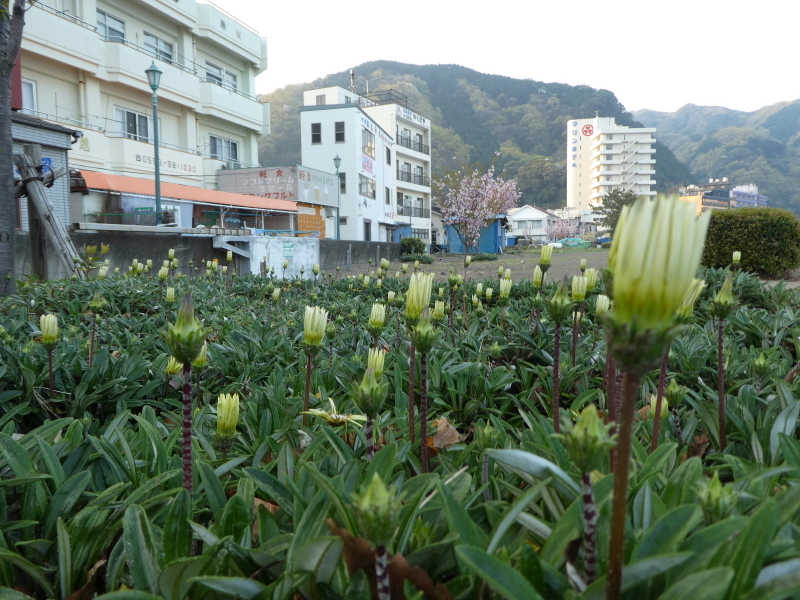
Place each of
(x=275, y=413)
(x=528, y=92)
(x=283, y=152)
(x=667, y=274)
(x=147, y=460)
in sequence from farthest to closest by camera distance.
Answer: (x=528, y=92), (x=283, y=152), (x=275, y=413), (x=147, y=460), (x=667, y=274)

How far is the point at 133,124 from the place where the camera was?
894 inches

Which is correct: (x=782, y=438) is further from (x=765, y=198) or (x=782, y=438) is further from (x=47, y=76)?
(x=765, y=198)

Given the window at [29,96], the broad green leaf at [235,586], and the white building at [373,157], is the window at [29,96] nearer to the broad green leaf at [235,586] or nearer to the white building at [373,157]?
the white building at [373,157]

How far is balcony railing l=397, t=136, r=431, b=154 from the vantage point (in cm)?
4766

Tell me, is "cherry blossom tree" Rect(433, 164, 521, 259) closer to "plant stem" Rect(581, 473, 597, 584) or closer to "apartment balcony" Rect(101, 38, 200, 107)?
"apartment balcony" Rect(101, 38, 200, 107)

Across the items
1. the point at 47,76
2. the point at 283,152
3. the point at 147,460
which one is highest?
the point at 283,152

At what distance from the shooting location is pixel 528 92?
128 metres

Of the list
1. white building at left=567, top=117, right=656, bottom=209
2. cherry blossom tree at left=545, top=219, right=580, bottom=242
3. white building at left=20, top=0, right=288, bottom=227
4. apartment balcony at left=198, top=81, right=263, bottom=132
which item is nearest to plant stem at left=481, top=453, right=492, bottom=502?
white building at left=20, top=0, right=288, bottom=227

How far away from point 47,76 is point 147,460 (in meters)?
22.6

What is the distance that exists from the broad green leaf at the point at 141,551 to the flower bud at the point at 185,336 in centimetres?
30

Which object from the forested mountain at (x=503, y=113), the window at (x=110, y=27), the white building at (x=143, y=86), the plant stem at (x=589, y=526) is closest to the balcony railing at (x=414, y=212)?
the white building at (x=143, y=86)

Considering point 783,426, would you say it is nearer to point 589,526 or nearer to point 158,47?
point 589,526

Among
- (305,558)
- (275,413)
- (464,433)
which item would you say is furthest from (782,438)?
(275,413)

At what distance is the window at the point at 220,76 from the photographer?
2744 centimetres
